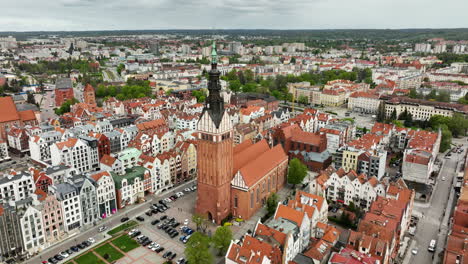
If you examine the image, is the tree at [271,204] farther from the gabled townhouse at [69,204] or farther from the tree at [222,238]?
the gabled townhouse at [69,204]

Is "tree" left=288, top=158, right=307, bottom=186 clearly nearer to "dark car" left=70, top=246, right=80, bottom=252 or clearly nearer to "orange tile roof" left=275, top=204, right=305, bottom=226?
"orange tile roof" left=275, top=204, right=305, bottom=226

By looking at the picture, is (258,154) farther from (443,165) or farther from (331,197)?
(443,165)

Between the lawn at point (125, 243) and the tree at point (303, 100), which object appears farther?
the tree at point (303, 100)

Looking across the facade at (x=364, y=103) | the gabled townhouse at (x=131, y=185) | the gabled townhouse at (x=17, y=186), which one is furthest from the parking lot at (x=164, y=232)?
the facade at (x=364, y=103)

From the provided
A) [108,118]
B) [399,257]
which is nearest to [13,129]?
[108,118]

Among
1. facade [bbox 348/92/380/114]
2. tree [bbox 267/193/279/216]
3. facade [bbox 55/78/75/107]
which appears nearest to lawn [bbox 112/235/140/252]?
tree [bbox 267/193/279/216]

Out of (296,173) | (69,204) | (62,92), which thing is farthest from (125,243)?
(62,92)

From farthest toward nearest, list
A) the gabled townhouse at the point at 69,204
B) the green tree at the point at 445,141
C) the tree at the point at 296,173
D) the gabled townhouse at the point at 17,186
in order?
the green tree at the point at 445,141, the tree at the point at 296,173, the gabled townhouse at the point at 17,186, the gabled townhouse at the point at 69,204
